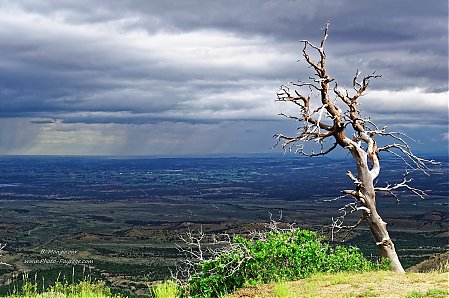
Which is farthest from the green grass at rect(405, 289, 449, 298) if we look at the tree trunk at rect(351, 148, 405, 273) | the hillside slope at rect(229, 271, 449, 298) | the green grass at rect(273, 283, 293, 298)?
the tree trunk at rect(351, 148, 405, 273)

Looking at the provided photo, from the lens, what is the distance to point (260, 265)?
1416 centimetres

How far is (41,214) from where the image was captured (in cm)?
18650

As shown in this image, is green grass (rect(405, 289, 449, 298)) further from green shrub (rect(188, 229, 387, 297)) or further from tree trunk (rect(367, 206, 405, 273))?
tree trunk (rect(367, 206, 405, 273))

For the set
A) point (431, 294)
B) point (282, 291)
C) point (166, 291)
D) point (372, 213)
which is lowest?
point (166, 291)

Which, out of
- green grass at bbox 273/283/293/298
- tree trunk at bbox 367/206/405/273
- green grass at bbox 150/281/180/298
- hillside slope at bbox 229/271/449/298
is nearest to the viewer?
hillside slope at bbox 229/271/449/298

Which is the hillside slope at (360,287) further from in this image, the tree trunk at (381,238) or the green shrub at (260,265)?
the tree trunk at (381,238)

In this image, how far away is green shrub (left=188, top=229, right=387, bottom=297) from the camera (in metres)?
14.0

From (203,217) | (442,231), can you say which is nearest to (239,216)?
(203,217)

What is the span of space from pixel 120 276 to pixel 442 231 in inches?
3211

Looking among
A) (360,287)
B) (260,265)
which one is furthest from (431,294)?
(260,265)

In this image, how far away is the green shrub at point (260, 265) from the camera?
1399 centimetres

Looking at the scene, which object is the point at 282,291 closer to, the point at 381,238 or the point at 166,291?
the point at 166,291

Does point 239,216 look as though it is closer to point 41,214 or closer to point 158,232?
point 158,232

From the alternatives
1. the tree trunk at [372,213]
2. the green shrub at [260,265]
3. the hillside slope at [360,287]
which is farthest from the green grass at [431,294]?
the tree trunk at [372,213]
